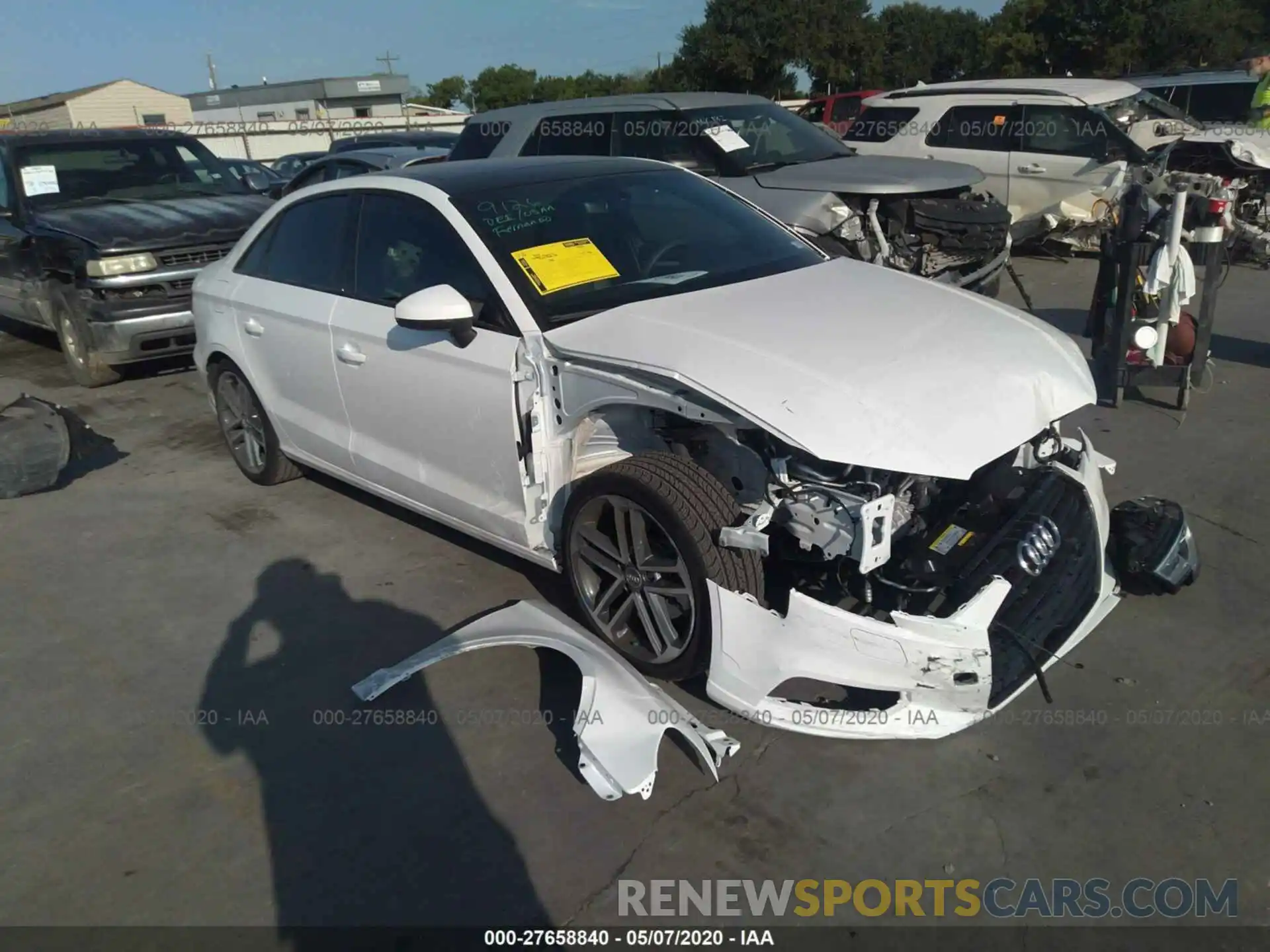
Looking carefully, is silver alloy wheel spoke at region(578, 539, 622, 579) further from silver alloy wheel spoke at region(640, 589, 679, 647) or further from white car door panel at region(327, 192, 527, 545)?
white car door panel at region(327, 192, 527, 545)

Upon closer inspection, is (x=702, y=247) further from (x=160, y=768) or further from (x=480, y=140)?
(x=480, y=140)

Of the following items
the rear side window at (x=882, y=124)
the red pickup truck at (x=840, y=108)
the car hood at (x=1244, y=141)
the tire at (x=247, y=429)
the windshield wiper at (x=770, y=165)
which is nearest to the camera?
the tire at (x=247, y=429)

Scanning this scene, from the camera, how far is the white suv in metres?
9.93

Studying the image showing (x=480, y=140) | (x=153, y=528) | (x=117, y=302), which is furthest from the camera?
(x=480, y=140)

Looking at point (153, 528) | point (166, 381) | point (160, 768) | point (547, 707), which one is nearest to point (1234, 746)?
point (547, 707)

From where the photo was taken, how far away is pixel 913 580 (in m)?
3.12

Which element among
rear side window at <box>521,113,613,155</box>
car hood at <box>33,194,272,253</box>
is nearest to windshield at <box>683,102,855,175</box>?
rear side window at <box>521,113,613,155</box>

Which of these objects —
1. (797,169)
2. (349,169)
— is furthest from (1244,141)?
(349,169)

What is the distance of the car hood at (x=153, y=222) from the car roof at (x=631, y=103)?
2.35m

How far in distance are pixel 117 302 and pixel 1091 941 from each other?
24.4ft

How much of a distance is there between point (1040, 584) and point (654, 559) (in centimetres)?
133

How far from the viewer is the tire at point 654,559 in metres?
3.08

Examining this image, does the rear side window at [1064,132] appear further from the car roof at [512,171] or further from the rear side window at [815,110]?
the rear side window at [815,110]

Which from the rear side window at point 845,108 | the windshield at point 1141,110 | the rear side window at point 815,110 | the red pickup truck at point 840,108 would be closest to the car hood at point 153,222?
the windshield at point 1141,110
